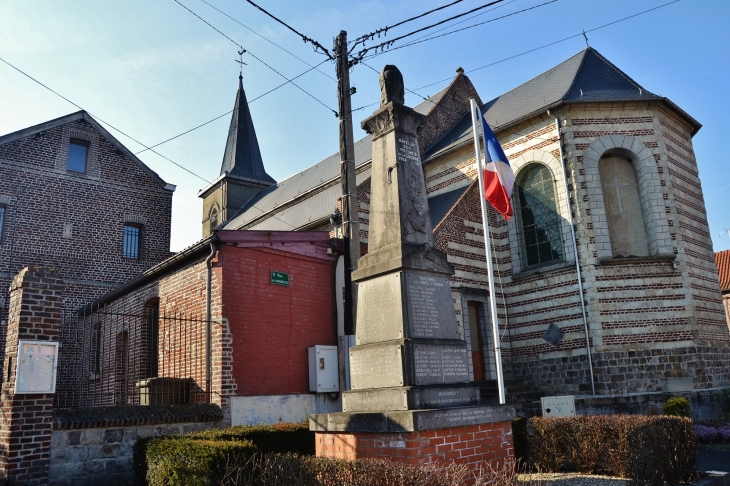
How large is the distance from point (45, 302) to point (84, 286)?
501 inches

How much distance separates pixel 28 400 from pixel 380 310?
4700 millimetres

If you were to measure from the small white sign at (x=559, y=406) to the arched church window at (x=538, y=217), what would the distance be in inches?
223

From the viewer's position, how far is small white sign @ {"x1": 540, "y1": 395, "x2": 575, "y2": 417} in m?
11.5

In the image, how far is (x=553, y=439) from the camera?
8164mm

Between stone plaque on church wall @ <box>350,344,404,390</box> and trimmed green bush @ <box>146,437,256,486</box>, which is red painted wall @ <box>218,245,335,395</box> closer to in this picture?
trimmed green bush @ <box>146,437,256,486</box>

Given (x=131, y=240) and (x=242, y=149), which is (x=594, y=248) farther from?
(x=242, y=149)

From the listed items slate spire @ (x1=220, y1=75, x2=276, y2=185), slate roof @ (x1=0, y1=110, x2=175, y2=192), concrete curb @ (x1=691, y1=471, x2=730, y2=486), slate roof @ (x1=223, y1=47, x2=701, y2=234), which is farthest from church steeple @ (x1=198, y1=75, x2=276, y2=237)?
concrete curb @ (x1=691, y1=471, x2=730, y2=486)

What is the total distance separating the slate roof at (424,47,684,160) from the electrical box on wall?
30.6ft

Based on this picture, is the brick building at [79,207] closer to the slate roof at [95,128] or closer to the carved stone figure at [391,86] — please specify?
the slate roof at [95,128]

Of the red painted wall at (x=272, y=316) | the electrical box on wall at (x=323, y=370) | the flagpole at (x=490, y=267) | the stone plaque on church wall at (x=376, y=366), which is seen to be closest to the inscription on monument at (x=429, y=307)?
the stone plaque on church wall at (x=376, y=366)

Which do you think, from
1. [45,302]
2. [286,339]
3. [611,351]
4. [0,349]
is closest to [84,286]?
[0,349]

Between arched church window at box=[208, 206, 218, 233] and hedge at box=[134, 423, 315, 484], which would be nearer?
hedge at box=[134, 423, 315, 484]

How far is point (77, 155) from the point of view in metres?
20.6

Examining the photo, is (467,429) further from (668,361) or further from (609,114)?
(609,114)
